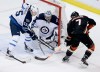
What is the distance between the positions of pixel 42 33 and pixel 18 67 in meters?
0.71

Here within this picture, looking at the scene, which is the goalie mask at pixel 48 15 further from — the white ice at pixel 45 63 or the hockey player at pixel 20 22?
the white ice at pixel 45 63

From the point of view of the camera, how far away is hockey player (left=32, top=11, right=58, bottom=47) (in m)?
4.54

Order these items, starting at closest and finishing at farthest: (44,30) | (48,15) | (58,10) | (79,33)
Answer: (79,33), (48,15), (44,30), (58,10)

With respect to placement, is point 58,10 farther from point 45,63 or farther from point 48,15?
point 45,63

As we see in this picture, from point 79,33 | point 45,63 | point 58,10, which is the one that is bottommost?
point 45,63

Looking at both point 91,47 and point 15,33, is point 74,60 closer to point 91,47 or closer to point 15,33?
point 91,47

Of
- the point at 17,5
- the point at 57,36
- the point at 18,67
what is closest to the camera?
the point at 18,67

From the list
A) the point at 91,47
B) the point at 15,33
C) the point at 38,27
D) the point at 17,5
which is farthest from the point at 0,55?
the point at 17,5

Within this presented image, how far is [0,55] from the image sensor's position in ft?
14.3

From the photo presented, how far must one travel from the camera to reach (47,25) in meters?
4.57

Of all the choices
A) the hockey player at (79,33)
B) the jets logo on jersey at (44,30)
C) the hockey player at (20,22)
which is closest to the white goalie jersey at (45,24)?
the jets logo on jersey at (44,30)

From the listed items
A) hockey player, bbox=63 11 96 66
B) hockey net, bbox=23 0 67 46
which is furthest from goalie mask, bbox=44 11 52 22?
hockey player, bbox=63 11 96 66

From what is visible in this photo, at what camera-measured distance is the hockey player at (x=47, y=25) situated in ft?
14.9

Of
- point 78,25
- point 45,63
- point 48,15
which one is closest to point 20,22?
point 48,15
